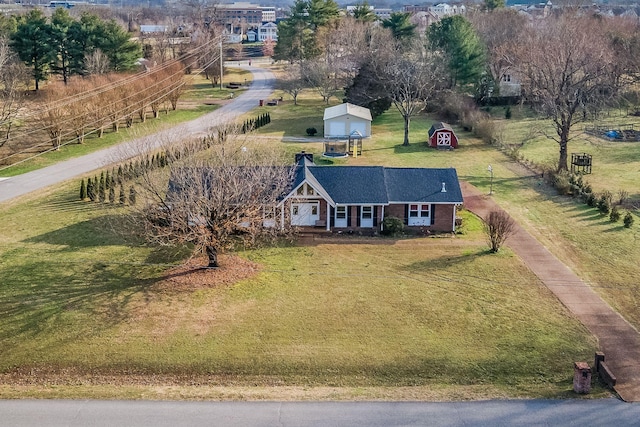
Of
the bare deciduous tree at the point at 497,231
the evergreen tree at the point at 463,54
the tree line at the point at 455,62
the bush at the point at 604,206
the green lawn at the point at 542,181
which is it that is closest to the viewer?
the green lawn at the point at 542,181

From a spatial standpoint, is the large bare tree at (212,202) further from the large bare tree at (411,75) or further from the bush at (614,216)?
the large bare tree at (411,75)

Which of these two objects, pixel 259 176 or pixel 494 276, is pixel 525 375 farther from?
pixel 259 176

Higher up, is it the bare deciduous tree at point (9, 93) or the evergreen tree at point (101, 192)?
the bare deciduous tree at point (9, 93)

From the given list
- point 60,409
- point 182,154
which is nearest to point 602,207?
point 182,154

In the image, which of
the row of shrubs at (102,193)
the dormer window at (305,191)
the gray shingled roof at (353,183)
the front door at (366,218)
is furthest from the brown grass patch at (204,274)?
the row of shrubs at (102,193)

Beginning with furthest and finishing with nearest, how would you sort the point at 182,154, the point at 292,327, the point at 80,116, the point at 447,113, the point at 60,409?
the point at 447,113
the point at 80,116
the point at 182,154
the point at 292,327
the point at 60,409

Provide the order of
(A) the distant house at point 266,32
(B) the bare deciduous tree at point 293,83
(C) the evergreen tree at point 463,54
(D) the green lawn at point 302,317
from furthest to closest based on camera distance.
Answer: (A) the distant house at point 266,32, (B) the bare deciduous tree at point 293,83, (C) the evergreen tree at point 463,54, (D) the green lawn at point 302,317
